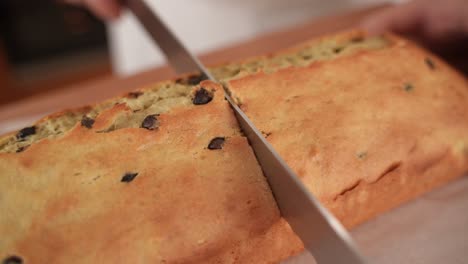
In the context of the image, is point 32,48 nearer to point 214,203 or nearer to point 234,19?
point 234,19

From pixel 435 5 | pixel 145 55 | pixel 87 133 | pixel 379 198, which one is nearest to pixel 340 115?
pixel 379 198

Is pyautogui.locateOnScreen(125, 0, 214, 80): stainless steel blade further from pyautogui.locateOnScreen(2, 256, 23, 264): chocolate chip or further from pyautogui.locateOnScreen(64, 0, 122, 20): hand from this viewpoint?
pyautogui.locateOnScreen(2, 256, 23, 264): chocolate chip

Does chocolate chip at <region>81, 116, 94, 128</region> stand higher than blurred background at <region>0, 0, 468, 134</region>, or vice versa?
chocolate chip at <region>81, 116, 94, 128</region>

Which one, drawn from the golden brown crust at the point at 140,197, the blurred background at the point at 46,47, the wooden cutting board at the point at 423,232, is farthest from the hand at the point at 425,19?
the blurred background at the point at 46,47

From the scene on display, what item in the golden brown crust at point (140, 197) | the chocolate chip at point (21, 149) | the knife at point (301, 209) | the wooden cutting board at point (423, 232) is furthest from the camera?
the wooden cutting board at point (423, 232)

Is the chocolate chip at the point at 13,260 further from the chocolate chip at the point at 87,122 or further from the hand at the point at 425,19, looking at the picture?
the hand at the point at 425,19

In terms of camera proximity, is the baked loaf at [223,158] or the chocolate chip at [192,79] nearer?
the baked loaf at [223,158]

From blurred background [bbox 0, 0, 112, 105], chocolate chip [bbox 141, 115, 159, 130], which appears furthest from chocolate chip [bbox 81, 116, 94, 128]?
blurred background [bbox 0, 0, 112, 105]
